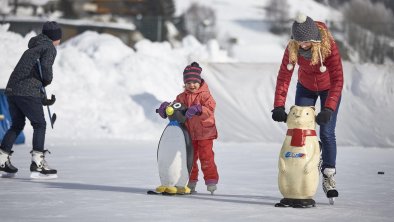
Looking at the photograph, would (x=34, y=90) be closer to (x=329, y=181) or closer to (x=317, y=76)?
(x=317, y=76)

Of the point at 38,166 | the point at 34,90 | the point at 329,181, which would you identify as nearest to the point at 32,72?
the point at 34,90

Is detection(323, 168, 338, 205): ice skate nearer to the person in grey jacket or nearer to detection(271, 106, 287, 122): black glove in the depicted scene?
detection(271, 106, 287, 122): black glove

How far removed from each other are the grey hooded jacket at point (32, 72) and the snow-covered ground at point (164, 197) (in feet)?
2.85

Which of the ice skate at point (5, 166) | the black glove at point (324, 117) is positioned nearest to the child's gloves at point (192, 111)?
the black glove at point (324, 117)

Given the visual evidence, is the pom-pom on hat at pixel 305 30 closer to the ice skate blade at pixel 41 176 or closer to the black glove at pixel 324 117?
the black glove at pixel 324 117

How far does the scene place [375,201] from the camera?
700 cm

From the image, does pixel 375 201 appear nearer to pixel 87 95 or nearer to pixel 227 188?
pixel 227 188

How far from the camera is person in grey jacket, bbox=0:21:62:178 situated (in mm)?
8500

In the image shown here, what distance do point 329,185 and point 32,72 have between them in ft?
10.7

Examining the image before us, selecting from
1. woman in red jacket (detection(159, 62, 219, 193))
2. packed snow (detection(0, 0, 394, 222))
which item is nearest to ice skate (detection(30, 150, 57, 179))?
packed snow (detection(0, 0, 394, 222))

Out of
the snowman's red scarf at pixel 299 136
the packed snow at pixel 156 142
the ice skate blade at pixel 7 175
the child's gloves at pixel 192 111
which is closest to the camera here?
the packed snow at pixel 156 142

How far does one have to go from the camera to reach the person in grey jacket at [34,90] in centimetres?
850

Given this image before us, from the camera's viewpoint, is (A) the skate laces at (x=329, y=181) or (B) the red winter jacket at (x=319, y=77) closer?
(B) the red winter jacket at (x=319, y=77)

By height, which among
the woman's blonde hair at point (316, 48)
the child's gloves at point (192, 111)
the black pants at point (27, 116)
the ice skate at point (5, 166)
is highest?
the woman's blonde hair at point (316, 48)
